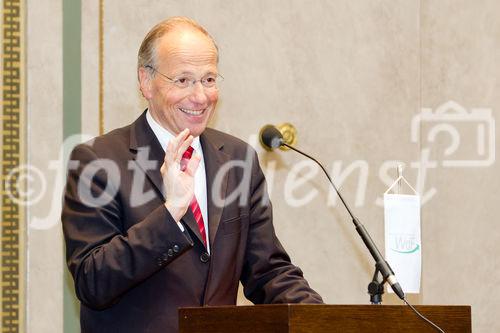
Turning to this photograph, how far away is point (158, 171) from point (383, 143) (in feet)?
7.59

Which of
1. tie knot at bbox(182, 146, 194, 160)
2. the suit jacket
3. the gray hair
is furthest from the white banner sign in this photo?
the gray hair

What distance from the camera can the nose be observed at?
10.9ft

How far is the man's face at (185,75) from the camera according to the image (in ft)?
11.0

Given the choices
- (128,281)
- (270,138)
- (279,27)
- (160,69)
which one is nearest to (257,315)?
(128,281)

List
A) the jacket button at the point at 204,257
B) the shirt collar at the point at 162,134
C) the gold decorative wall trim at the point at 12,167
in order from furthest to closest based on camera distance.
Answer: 1. the gold decorative wall trim at the point at 12,167
2. the shirt collar at the point at 162,134
3. the jacket button at the point at 204,257

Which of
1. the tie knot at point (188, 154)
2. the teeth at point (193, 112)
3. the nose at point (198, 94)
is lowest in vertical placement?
the tie knot at point (188, 154)

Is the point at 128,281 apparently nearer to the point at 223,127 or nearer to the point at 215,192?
the point at 215,192

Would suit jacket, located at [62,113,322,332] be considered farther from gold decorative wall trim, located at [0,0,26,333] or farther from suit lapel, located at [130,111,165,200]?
gold decorative wall trim, located at [0,0,26,333]

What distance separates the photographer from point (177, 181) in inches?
114

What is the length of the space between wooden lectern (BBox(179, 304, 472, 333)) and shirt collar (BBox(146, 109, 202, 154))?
3.08 ft

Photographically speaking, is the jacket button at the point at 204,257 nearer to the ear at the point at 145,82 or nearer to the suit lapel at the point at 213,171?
the suit lapel at the point at 213,171

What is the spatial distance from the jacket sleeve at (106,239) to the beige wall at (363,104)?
1891 mm

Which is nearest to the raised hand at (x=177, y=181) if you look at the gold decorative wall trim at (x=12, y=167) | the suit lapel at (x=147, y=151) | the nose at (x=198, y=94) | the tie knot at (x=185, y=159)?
the tie knot at (x=185, y=159)

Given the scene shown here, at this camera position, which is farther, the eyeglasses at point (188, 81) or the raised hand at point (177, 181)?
the eyeglasses at point (188, 81)
